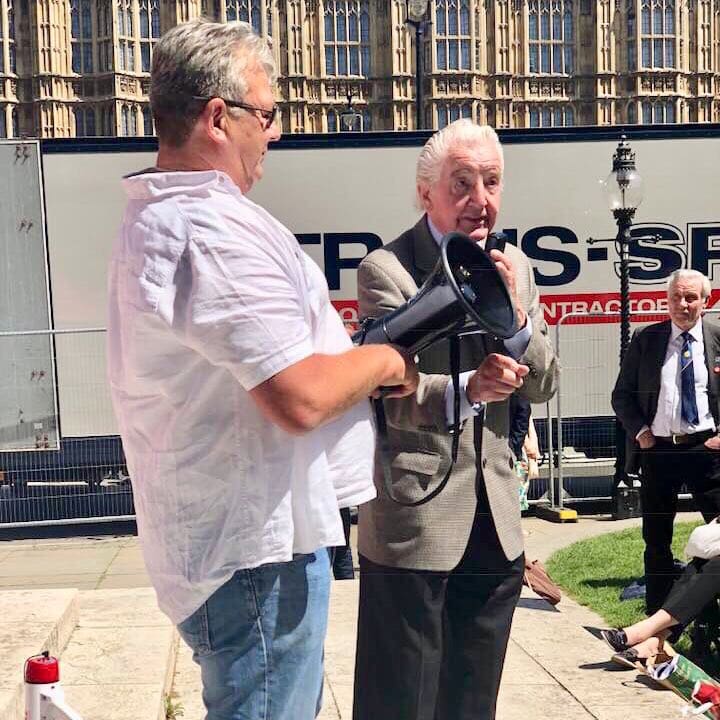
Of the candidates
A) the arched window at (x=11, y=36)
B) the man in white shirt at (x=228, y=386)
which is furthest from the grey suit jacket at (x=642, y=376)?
the arched window at (x=11, y=36)

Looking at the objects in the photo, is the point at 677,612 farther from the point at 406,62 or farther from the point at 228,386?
the point at 406,62

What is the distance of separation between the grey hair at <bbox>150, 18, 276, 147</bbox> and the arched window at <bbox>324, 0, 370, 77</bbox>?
177 ft

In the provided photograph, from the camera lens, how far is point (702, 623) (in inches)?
177

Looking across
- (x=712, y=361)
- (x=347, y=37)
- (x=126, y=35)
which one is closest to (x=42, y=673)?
(x=712, y=361)

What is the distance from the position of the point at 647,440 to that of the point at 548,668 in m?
1.05

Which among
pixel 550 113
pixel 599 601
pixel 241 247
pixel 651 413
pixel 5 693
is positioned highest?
pixel 550 113

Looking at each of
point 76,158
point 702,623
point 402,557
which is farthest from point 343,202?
point 402,557

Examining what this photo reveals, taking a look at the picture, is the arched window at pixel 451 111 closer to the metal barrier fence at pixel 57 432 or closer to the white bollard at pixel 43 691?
the metal barrier fence at pixel 57 432

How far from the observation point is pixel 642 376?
16.4 feet

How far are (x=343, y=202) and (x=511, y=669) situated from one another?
6.87 metres

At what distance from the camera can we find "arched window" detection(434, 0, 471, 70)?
Answer: 181 ft

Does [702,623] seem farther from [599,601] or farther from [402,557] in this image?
[402,557]

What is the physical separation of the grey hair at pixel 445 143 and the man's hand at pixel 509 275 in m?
0.27

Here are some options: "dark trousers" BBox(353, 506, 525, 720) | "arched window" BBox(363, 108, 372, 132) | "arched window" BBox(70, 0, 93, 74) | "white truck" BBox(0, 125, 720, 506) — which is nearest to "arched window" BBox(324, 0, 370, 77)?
"arched window" BBox(363, 108, 372, 132)
